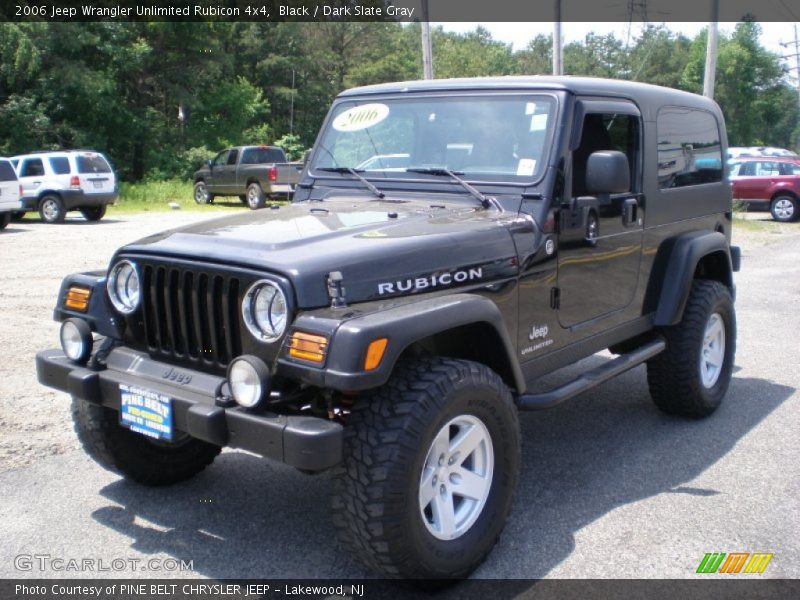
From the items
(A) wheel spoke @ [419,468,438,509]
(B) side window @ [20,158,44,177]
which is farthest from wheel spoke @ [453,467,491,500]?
(B) side window @ [20,158,44,177]

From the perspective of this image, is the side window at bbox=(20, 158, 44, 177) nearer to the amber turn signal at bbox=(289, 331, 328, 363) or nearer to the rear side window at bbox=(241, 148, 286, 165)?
the rear side window at bbox=(241, 148, 286, 165)

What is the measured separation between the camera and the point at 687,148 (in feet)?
18.2

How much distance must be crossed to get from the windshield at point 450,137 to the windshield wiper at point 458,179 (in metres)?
0.03

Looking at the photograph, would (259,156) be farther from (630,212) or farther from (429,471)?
(429,471)

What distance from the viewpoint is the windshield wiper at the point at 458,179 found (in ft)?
13.7

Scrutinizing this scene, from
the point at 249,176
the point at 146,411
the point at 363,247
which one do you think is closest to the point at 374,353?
the point at 363,247

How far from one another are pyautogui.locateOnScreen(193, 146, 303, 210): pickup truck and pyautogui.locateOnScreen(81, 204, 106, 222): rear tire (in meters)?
4.16

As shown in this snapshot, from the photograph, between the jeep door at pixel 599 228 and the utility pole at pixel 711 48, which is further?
the utility pole at pixel 711 48

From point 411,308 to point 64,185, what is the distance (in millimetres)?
17775

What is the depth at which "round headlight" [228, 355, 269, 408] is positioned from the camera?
305 centimetres

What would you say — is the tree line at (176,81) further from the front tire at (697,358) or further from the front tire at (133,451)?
the front tire at (133,451)

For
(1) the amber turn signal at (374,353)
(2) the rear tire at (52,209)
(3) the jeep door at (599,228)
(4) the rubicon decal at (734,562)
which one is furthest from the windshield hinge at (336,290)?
(2) the rear tire at (52,209)

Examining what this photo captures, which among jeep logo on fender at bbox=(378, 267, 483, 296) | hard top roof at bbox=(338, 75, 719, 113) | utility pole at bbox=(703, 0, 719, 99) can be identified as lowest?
jeep logo on fender at bbox=(378, 267, 483, 296)

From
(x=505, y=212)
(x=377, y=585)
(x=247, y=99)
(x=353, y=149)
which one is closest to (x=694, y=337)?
(x=505, y=212)
